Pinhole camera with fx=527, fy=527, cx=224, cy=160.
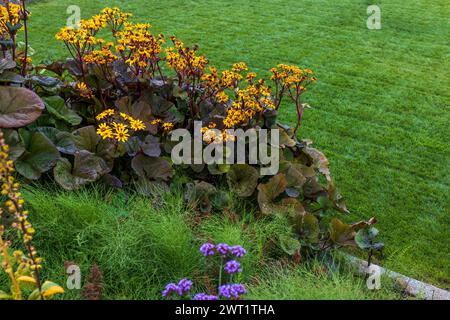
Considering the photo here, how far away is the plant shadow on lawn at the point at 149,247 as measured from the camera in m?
2.19

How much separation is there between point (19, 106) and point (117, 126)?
491 millimetres

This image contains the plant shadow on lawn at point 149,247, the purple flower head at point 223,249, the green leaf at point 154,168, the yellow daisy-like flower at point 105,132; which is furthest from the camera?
the green leaf at point 154,168

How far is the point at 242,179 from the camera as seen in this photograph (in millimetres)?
2918

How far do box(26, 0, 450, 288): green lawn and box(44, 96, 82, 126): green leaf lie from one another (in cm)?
180

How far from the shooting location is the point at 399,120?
4.52m

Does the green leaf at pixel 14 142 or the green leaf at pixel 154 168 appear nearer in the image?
the green leaf at pixel 14 142

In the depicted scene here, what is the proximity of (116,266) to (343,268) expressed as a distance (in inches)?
43.6

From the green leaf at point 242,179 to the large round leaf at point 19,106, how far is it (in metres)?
1.05

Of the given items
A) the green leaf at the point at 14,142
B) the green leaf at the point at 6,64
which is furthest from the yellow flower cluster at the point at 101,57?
the green leaf at the point at 14,142

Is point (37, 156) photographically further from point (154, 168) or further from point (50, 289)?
point (50, 289)

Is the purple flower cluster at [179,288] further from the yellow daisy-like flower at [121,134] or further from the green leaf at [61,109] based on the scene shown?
the green leaf at [61,109]

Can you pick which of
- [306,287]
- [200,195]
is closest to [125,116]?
[200,195]

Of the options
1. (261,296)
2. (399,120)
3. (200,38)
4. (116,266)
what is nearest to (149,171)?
(116,266)
